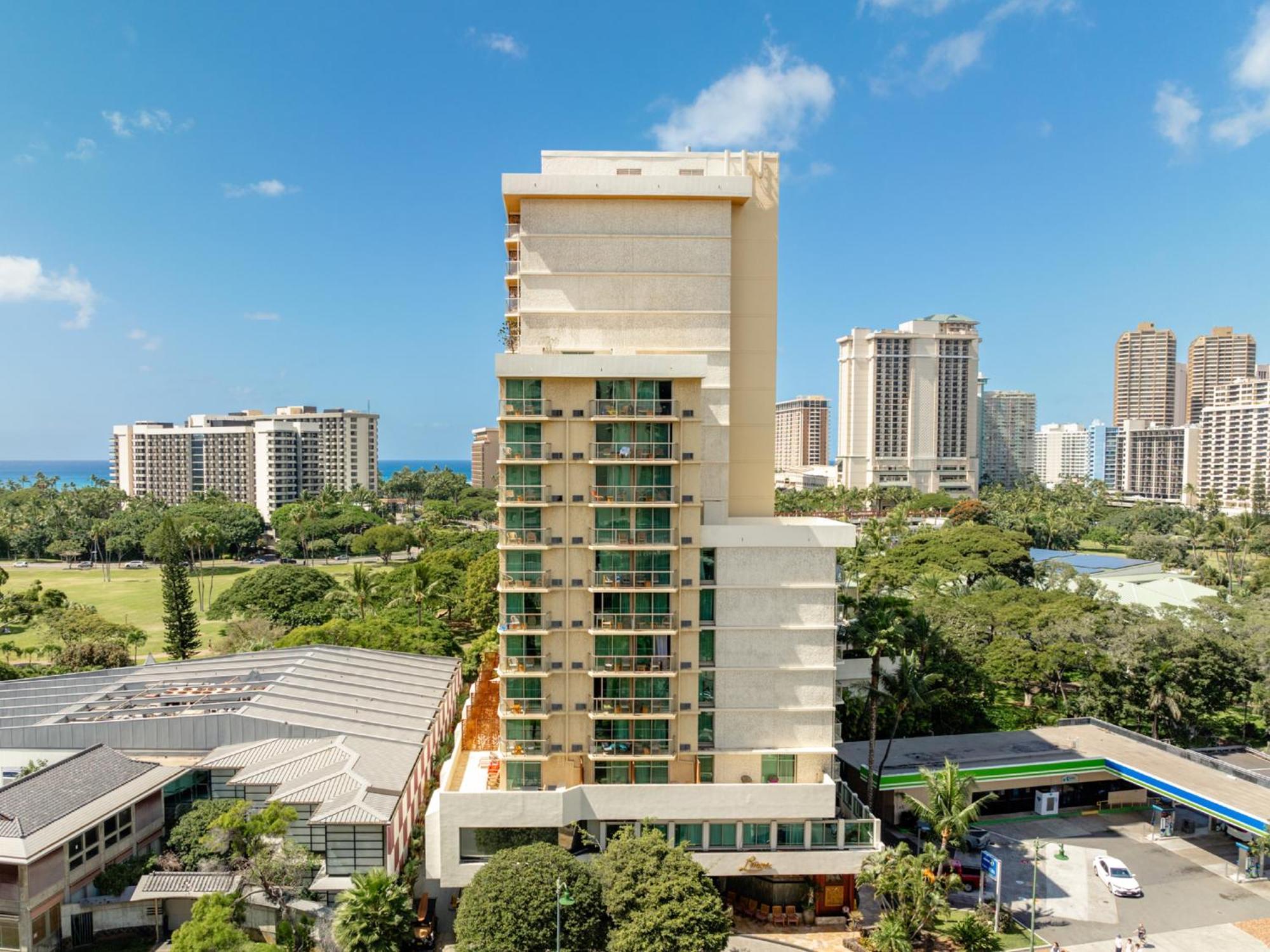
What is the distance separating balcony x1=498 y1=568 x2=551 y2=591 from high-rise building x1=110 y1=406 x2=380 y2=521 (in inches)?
5758

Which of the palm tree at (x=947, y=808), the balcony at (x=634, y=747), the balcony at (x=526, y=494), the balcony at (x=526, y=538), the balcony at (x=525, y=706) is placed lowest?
the palm tree at (x=947, y=808)

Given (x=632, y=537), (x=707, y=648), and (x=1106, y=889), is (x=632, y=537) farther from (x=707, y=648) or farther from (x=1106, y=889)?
(x=1106, y=889)

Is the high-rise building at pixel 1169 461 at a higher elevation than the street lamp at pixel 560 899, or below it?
higher

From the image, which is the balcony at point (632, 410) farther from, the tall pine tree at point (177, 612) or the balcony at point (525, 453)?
the tall pine tree at point (177, 612)

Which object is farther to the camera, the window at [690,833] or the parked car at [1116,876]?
the parked car at [1116,876]

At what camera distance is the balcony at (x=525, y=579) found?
29156 millimetres

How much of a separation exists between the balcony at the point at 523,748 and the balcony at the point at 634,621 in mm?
4714

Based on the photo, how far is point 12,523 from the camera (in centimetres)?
11781

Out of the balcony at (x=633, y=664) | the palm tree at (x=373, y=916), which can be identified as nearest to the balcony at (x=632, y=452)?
the balcony at (x=633, y=664)

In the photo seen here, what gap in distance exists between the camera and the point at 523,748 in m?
29.0

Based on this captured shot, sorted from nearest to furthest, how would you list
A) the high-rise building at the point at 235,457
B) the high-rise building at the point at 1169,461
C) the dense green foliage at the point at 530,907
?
1. the dense green foliage at the point at 530,907
2. the high-rise building at the point at 235,457
3. the high-rise building at the point at 1169,461

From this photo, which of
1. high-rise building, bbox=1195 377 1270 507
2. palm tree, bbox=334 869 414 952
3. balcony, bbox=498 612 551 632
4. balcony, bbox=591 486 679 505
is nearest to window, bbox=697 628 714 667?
balcony, bbox=591 486 679 505

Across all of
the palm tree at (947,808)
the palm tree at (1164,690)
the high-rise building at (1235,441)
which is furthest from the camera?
the high-rise building at (1235,441)

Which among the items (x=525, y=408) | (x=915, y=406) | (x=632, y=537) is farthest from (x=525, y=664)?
(x=915, y=406)
